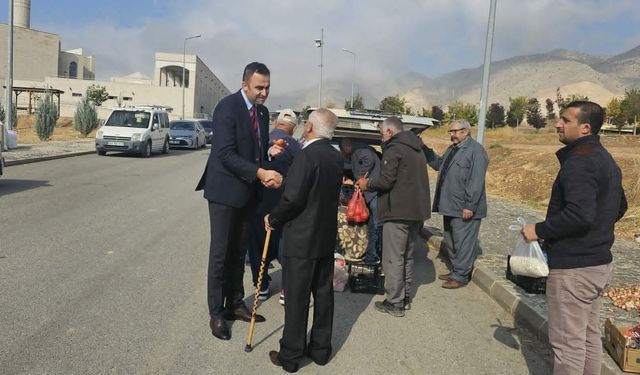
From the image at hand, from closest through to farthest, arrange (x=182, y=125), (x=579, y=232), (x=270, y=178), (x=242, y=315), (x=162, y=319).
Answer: (x=579, y=232), (x=270, y=178), (x=162, y=319), (x=242, y=315), (x=182, y=125)

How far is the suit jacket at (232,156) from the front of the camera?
4340 mm

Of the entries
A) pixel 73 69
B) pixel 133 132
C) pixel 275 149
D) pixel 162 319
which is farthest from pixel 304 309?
pixel 73 69

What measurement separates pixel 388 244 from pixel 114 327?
8.81ft

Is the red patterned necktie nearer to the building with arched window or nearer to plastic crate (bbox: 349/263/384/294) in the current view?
plastic crate (bbox: 349/263/384/294)

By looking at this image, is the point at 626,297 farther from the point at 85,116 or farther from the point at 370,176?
the point at 85,116

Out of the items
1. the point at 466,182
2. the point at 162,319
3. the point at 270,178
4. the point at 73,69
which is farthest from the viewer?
the point at 73,69

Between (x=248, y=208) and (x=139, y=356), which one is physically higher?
(x=248, y=208)

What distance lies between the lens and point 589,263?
3.32 m

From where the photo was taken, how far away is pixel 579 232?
3271mm

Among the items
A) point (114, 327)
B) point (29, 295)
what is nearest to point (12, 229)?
point (29, 295)

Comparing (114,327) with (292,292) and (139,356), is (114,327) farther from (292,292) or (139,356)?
(292,292)

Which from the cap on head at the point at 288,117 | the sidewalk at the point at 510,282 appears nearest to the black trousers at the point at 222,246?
the cap on head at the point at 288,117

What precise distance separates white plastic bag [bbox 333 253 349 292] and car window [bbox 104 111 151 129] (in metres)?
18.3

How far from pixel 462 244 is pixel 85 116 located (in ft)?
107
